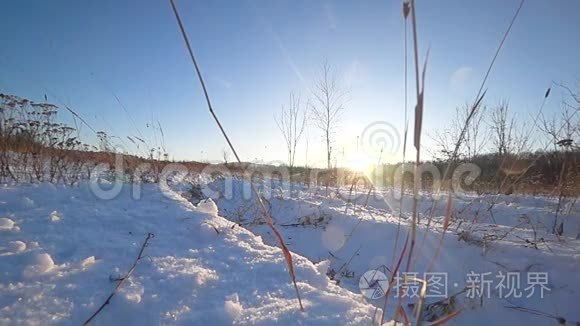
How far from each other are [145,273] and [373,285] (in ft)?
4.34

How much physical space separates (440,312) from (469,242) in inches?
34.5

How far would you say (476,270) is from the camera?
2.30 m

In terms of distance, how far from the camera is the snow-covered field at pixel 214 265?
107cm

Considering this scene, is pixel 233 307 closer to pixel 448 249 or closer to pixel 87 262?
pixel 87 262

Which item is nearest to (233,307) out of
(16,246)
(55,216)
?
(16,246)

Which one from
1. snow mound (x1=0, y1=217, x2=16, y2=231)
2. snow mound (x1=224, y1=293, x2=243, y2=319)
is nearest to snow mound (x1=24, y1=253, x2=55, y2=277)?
snow mound (x1=0, y1=217, x2=16, y2=231)

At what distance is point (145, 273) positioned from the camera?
49.8 inches

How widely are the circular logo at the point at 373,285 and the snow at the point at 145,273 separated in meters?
0.55

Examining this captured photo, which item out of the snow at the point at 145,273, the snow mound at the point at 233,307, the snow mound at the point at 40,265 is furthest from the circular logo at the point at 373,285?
the snow mound at the point at 40,265

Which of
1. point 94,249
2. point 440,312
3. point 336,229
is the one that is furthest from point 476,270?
point 94,249

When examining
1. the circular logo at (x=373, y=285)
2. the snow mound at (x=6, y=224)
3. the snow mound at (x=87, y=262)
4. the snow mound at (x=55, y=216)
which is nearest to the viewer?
the snow mound at (x=87, y=262)

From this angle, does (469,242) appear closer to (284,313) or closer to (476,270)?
(476,270)

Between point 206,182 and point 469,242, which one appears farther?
point 206,182

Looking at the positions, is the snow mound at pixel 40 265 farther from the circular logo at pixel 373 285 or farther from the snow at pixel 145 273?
the circular logo at pixel 373 285
